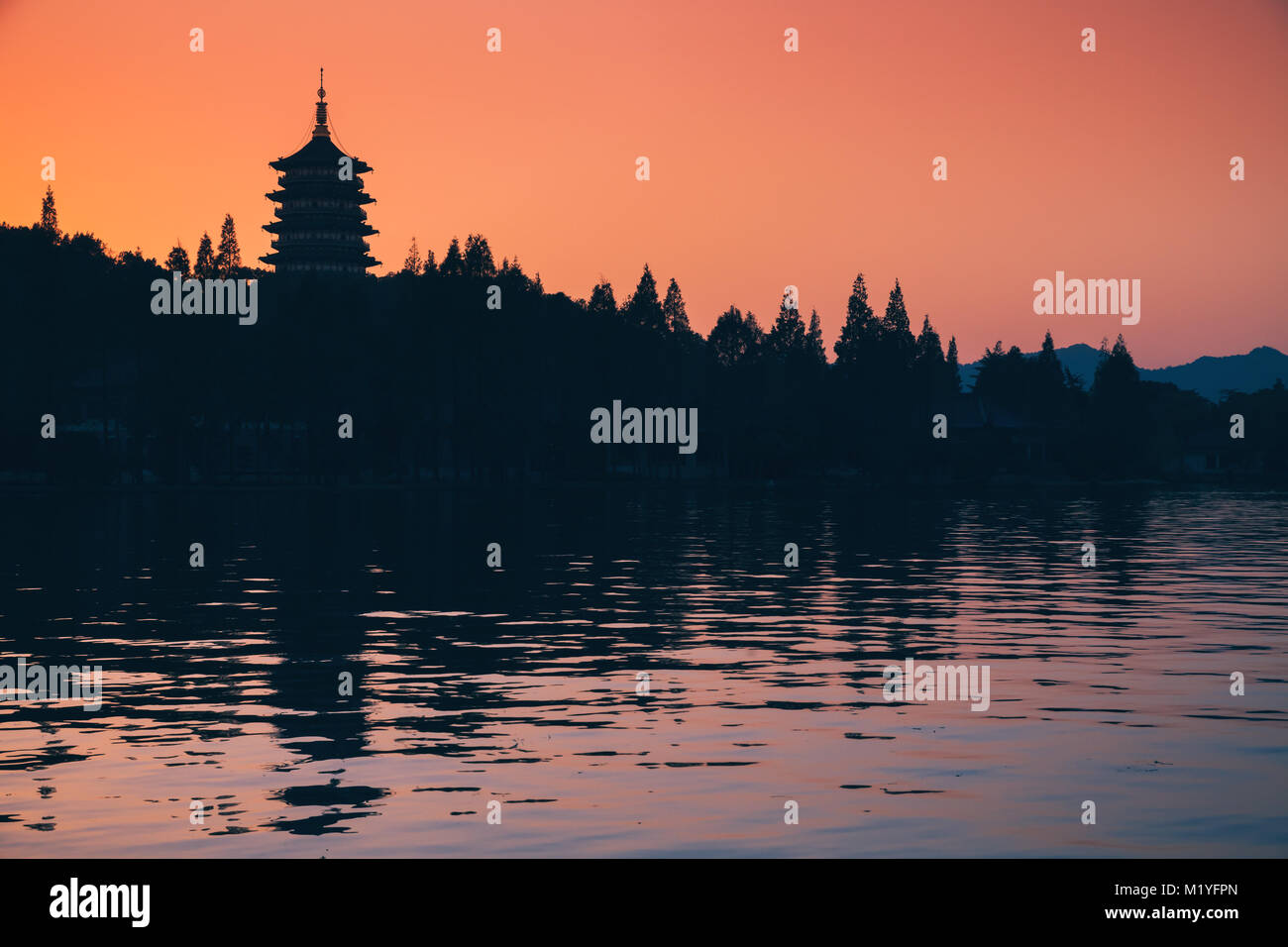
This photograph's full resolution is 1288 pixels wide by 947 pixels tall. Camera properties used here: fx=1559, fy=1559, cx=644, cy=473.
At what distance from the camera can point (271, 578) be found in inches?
1522

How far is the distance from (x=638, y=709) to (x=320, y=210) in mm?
178932

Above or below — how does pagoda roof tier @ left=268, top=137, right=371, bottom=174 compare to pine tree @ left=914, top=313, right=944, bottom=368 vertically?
above

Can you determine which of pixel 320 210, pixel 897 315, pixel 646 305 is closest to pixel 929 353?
pixel 897 315

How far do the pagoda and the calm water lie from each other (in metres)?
148

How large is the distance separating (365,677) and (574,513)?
60.2 meters

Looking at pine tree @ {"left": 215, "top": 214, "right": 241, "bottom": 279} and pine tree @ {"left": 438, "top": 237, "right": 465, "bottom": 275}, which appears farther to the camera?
pine tree @ {"left": 215, "top": 214, "right": 241, "bottom": 279}

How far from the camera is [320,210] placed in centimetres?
18950

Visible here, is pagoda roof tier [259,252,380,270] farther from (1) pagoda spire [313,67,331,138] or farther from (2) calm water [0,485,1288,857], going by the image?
(2) calm water [0,485,1288,857]

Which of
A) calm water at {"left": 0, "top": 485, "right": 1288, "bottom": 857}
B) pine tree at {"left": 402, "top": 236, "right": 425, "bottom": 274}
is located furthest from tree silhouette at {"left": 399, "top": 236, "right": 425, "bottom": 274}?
calm water at {"left": 0, "top": 485, "right": 1288, "bottom": 857}

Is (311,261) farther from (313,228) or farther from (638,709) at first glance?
(638,709)

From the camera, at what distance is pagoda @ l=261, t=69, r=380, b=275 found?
621 ft

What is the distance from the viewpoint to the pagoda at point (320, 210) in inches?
7451
